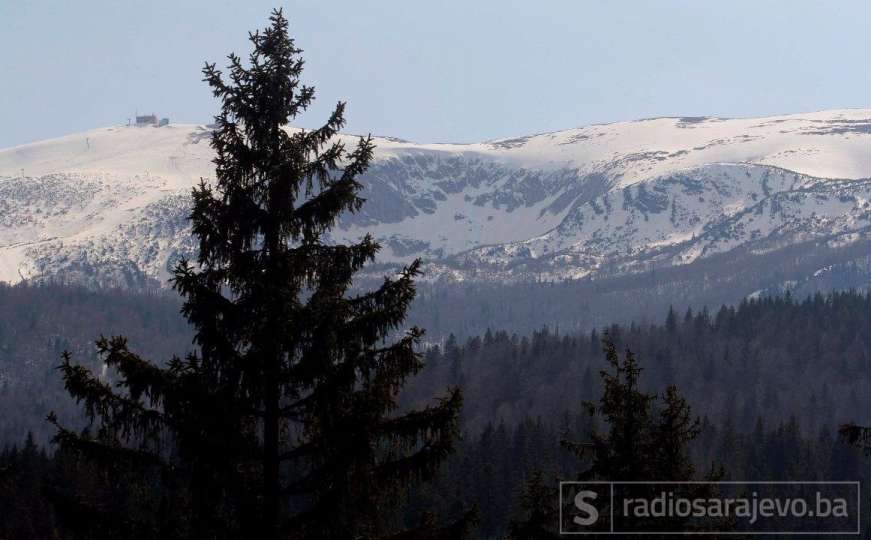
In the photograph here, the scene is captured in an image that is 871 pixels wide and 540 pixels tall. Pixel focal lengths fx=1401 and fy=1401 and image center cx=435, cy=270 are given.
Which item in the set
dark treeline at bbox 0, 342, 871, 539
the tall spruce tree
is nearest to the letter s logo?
the tall spruce tree

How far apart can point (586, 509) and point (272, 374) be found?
30.0ft

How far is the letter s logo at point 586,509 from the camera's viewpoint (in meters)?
29.7

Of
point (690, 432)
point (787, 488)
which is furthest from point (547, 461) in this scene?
point (690, 432)

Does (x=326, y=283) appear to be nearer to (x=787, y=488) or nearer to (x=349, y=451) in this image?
(x=349, y=451)

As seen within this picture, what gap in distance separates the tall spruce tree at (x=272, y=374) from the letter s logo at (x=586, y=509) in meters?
5.99

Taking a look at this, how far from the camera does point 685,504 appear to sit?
28.9m

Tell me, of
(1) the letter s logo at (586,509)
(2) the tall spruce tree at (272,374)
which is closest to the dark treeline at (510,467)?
(1) the letter s logo at (586,509)

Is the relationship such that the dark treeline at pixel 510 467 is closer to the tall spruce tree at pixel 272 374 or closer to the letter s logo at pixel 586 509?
the letter s logo at pixel 586 509

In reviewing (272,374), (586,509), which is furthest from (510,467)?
(272,374)

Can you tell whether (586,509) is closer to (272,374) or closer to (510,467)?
(272,374)

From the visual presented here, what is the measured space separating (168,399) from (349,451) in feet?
10.2

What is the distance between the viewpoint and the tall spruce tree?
23125 millimetres

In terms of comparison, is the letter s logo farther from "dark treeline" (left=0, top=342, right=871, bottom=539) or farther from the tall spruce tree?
"dark treeline" (left=0, top=342, right=871, bottom=539)

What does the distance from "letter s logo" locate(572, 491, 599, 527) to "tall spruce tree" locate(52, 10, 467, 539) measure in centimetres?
599
